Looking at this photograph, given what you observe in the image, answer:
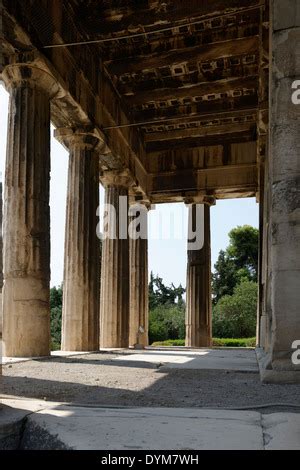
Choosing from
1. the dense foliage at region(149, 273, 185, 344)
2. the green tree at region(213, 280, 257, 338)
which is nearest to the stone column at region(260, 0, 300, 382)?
the dense foliage at region(149, 273, 185, 344)

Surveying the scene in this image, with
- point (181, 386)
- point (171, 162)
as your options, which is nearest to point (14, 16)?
point (181, 386)

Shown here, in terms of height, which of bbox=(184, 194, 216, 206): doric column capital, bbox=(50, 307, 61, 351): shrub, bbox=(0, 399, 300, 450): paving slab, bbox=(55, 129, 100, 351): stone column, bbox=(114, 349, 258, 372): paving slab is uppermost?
bbox=(184, 194, 216, 206): doric column capital

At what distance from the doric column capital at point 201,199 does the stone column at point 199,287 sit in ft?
0.75

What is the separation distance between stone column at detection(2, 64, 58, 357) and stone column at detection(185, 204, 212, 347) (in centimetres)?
1489

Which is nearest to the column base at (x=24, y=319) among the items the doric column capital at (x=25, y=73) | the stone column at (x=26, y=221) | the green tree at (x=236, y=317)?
the stone column at (x=26, y=221)

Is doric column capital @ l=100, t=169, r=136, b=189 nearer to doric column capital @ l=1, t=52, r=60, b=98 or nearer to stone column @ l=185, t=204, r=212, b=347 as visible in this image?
stone column @ l=185, t=204, r=212, b=347

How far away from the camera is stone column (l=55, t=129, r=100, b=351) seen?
18938 mm

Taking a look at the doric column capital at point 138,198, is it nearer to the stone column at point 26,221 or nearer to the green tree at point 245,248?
the stone column at point 26,221

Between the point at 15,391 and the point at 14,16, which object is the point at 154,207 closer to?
the point at 14,16

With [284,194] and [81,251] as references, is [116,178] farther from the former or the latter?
[284,194]

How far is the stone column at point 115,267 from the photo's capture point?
23641 mm

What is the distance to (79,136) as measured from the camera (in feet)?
65.7
